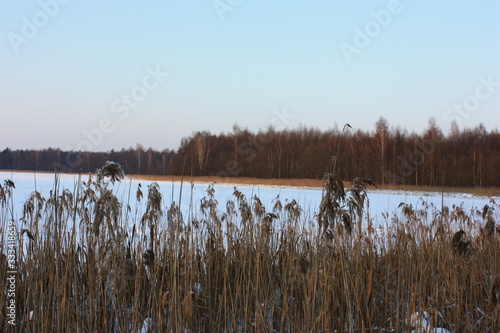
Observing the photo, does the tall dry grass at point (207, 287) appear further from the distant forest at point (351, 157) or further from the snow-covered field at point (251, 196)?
the distant forest at point (351, 157)

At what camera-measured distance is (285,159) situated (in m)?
36.4

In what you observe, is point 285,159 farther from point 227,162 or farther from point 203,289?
point 203,289

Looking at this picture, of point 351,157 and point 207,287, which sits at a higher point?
point 351,157

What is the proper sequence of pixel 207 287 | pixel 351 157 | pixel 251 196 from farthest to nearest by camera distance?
pixel 351 157 < pixel 251 196 < pixel 207 287

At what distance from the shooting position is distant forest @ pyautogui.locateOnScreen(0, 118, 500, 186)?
85.6ft

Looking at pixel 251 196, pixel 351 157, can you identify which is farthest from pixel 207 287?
pixel 351 157

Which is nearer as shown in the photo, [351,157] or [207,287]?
[207,287]

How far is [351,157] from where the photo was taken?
2459 cm

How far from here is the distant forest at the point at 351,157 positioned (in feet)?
85.6

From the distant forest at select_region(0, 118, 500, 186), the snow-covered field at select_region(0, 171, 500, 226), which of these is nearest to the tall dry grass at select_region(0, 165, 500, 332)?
the snow-covered field at select_region(0, 171, 500, 226)

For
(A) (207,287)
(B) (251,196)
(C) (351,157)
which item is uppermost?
(C) (351,157)

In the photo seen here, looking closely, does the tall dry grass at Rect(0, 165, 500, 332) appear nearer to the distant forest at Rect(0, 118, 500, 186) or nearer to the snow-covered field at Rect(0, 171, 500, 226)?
the snow-covered field at Rect(0, 171, 500, 226)

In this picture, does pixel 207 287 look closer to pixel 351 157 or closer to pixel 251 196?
pixel 251 196

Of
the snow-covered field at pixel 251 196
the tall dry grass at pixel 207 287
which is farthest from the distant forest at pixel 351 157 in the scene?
the tall dry grass at pixel 207 287
